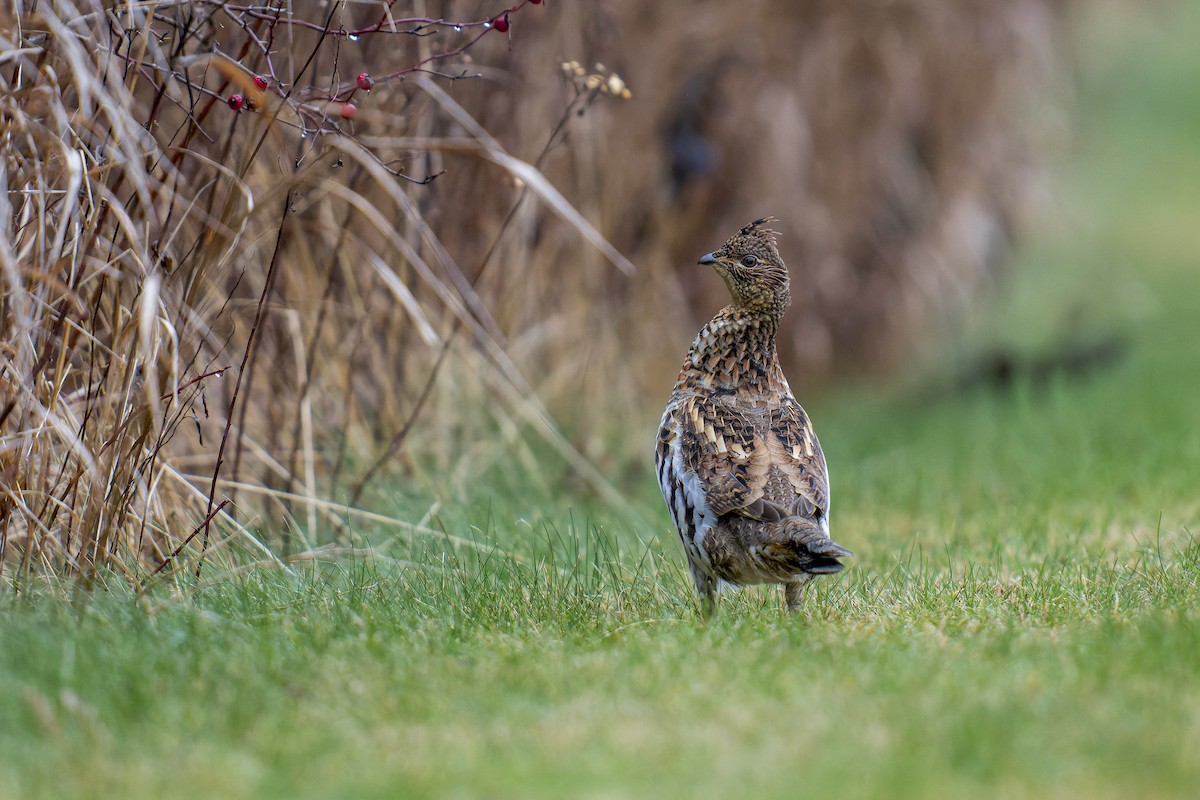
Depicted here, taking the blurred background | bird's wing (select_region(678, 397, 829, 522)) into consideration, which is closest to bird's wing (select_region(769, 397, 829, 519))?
bird's wing (select_region(678, 397, 829, 522))

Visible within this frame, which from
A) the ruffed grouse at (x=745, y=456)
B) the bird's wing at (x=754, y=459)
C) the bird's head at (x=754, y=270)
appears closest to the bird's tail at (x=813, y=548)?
the ruffed grouse at (x=745, y=456)

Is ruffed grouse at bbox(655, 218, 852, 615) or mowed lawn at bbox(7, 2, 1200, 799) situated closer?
mowed lawn at bbox(7, 2, 1200, 799)

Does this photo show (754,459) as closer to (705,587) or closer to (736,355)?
(705,587)

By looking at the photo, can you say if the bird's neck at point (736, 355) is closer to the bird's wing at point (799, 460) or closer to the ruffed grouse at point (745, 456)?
the ruffed grouse at point (745, 456)

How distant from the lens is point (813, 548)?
489cm

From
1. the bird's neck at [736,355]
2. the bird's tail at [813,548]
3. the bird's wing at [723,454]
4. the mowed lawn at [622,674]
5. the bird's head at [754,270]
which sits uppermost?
the bird's head at [754,270]

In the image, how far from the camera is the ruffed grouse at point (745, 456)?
16.8 ft

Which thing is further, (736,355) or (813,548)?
(736,355)

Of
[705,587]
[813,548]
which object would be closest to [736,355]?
[705,587]

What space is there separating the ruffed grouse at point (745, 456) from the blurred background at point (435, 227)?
734 mm

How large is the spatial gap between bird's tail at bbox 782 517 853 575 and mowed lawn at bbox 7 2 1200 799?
191mm

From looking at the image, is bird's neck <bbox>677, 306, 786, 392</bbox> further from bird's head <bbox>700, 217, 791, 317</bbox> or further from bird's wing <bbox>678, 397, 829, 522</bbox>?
bird's wing <bbox>678, 397, 829, 522</bbox>

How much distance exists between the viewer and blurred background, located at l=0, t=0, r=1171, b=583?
5168mm

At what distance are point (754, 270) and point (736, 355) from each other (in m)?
0.35
